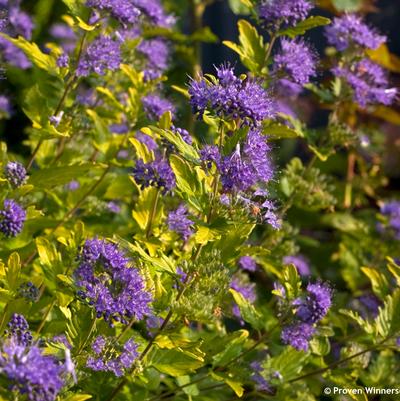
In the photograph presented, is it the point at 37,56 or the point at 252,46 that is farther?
the point at 252,46

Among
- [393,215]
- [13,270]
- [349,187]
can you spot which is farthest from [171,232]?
[349,187]

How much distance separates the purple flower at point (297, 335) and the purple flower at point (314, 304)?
4 centimetres

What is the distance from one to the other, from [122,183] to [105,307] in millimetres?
1177

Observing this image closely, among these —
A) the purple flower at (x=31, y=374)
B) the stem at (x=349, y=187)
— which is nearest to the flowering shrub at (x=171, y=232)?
the purple flower at (x=31, y=374)

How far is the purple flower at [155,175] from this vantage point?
2.51m

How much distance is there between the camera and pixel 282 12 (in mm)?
2820

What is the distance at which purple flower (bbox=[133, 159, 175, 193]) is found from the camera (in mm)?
2510

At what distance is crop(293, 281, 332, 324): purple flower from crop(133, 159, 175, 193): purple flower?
24.6 inches

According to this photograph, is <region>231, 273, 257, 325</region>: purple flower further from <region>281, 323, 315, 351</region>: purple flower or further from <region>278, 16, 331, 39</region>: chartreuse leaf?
<region>278, 16, 331, 39</region>: chartreuse leaf

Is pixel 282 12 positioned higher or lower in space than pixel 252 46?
higher

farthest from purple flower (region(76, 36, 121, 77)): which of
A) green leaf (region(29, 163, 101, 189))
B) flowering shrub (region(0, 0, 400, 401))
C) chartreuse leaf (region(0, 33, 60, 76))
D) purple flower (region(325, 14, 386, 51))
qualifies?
purple flower (region(325, 14, 386, 51))

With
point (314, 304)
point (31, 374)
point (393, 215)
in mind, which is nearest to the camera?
point (31, 374)

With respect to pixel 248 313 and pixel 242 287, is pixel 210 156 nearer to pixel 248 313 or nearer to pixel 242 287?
pixel 248 313

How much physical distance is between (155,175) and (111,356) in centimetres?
67
